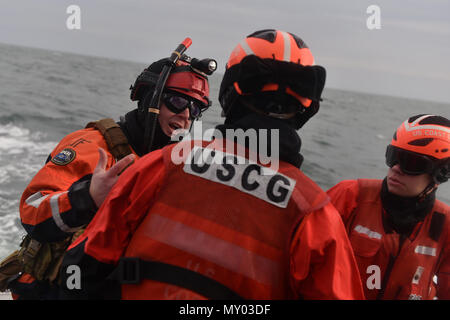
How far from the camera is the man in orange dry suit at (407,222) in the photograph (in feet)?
9.55

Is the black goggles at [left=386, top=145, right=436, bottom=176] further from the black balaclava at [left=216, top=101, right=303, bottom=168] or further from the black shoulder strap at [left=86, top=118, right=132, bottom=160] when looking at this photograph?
the black shoulder strap at [left=86, top=118, right=132, bottom=160]

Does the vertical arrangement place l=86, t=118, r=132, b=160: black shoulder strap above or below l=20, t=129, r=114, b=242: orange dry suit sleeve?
above

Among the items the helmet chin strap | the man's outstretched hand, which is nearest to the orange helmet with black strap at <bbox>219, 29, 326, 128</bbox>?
the man's outstretched hand

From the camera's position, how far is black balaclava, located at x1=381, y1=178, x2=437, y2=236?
117 inches

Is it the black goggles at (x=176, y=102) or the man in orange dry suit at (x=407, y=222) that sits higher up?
the black goggles at (x=176, y=102)

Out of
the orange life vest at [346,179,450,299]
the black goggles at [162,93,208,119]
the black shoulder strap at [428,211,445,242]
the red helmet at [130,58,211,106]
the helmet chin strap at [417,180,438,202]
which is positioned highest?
the red helmet at [130,58,211,106]

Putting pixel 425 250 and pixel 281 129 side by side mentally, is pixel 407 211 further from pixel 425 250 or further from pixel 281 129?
pixel 281 129

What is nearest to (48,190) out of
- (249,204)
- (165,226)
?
(165,226)

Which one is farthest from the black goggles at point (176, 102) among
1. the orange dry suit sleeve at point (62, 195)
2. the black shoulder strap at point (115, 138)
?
the orange dry suit sleeve at point (62, 195)

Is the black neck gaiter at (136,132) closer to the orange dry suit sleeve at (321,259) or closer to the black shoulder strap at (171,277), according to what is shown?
the black shoulder strap at (171,277)

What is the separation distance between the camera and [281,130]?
1584 mm

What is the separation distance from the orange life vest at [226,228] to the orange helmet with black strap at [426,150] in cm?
177

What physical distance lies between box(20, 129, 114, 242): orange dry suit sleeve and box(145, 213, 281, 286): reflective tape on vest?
0.78 meters

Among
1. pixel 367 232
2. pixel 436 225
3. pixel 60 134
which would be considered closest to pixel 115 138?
pixel 367 232
